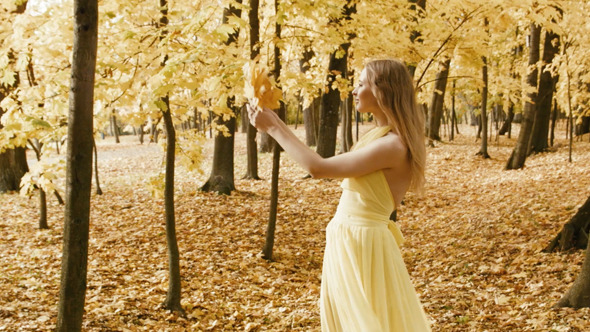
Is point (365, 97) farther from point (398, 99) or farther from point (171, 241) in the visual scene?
point (171, 241)

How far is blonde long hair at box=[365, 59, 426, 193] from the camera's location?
6.94ft

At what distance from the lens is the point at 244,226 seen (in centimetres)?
873

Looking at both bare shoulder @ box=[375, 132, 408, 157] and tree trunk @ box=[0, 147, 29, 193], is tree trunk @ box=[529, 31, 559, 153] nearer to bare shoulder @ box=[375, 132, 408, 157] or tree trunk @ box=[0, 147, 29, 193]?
bare shoulder @ box=[375, 132, 408, 157]

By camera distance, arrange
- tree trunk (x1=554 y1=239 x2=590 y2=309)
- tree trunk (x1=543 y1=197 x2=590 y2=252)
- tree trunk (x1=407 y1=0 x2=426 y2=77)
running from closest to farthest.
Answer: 1. tree trunk (x1=554 y1=239 x2=590 y2=309)
2. tree trunk (x1=543 y1=197 x2=590 y2=252)
3. tree trunk (x1=407 y1=0 x2=426 y2=77)

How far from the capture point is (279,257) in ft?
24.5

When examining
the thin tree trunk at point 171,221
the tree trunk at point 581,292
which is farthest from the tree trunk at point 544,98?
the thin tree trunk at point 171,221

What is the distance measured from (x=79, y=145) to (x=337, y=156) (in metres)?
1.69

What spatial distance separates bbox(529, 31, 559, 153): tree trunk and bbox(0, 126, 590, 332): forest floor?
276cm

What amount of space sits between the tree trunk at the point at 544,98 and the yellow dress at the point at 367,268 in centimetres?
1262

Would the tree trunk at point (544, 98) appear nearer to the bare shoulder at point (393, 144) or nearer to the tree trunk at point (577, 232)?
the tree trunk at point (577, 232)

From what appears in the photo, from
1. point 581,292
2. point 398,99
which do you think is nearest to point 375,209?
point 398,99

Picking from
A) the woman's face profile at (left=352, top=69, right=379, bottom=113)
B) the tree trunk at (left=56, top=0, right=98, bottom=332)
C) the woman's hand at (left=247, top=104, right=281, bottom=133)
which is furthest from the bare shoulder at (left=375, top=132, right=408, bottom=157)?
the tree trunk at (left=56, top=0, right=98, bottom=332)

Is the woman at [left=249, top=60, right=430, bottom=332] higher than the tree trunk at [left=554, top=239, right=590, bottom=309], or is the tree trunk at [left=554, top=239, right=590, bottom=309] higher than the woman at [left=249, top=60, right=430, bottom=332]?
the woman at [left=249, top=60, right=430, bottom=332]

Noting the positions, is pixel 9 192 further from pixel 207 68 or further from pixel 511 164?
pixel 511 164
